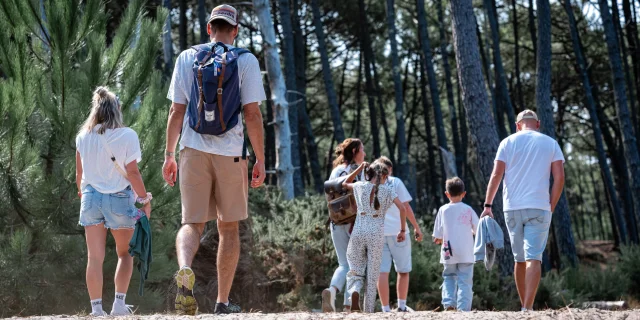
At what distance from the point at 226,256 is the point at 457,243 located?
12.4 ft

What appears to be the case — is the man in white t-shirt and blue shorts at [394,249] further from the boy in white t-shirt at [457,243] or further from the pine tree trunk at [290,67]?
the pine tree trunk at [290,67]

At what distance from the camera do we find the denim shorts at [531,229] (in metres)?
6.97

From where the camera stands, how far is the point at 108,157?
615cm

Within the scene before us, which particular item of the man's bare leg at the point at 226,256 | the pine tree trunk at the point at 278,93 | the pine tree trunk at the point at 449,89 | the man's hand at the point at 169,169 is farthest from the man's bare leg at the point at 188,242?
the pine tree trunk at the point at 449,89

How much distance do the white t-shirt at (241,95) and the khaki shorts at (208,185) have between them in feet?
0.17

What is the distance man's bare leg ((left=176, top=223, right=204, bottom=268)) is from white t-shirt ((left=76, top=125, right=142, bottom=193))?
968 mm

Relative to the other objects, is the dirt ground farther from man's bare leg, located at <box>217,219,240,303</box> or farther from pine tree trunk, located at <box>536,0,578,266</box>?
pine tree trunk, located at <box>536,0,578,266</box>

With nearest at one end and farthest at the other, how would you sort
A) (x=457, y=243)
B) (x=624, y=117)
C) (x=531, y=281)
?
(x=531, y=281)
(x=457, y=243)
(x=624, y=117)

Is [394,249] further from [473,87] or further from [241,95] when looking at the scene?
[473,87]

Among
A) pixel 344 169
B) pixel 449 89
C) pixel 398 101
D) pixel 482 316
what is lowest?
pixel 482 316

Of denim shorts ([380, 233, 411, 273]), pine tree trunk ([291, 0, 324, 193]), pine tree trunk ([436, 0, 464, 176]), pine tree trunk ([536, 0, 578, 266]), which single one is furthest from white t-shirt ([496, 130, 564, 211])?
pine tree trunk ([436, 0, 464, 176])

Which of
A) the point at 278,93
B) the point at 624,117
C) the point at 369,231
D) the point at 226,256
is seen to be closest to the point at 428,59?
the point at 624,117

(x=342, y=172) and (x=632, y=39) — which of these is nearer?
(x=342, y=172)

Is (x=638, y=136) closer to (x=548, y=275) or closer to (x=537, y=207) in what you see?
(x=548, y=275)
